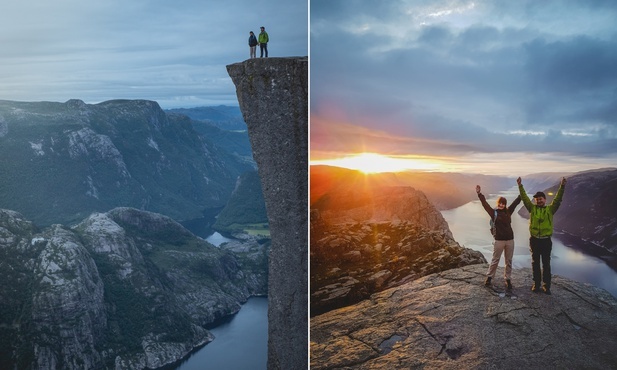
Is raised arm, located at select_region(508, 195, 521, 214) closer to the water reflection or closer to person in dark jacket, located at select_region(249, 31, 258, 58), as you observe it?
person in dark jacket, located at select_region(249, 31, 258, 58)

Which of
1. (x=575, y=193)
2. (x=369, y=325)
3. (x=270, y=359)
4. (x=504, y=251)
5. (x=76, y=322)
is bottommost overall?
(x=76, y=322)

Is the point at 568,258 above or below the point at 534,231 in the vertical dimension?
below

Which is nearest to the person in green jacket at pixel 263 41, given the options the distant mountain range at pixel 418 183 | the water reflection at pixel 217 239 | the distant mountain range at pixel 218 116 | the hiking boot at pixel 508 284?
the distant mountain range at pixel 418 183

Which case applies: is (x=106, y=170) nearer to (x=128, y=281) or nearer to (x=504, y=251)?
(x=128, y=281)

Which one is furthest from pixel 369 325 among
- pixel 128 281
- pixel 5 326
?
pixel 128 281

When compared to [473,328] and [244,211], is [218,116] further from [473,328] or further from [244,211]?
[473,328]

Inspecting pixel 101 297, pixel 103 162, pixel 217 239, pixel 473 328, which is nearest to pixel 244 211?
pixel 217 239
